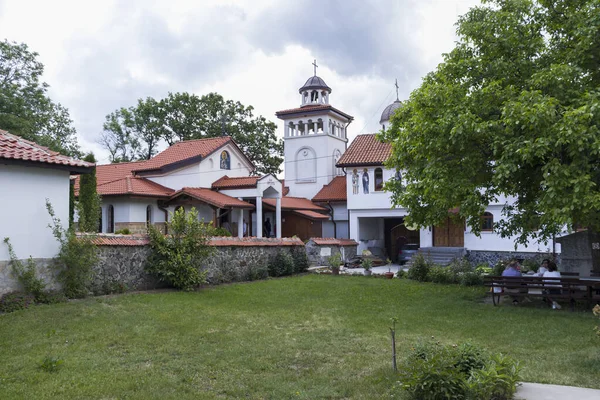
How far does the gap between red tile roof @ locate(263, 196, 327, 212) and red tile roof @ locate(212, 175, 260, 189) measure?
246 centimetres

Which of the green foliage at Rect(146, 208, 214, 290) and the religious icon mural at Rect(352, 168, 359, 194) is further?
the religious icon mural at Rect(352, 168, 359, 194)

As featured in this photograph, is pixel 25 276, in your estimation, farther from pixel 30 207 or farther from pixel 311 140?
pixel 311 140

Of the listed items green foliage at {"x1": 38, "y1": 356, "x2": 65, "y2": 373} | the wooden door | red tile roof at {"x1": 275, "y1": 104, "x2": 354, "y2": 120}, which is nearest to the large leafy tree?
red tile roof at {"x1": 275, "y1": 104, "x2": 354, "y2": 120}

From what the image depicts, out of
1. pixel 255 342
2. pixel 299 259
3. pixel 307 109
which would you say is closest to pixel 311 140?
pixel 307 109

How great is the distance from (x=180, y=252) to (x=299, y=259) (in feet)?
24.3

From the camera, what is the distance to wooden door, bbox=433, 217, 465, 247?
27.2 m

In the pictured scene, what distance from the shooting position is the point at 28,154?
1239 centimetres

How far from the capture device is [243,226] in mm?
30109

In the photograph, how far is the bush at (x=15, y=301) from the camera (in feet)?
37.2

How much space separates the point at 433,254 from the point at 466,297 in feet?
40.0

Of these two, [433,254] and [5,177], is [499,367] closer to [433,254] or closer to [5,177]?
[5,177]

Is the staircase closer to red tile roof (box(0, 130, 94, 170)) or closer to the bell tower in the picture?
the bell tower

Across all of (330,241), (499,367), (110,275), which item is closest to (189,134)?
(330,241)

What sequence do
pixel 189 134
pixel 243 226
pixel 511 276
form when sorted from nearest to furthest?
1. pixel 511 276
2. pixel 243 226
3. pixel 189 134
